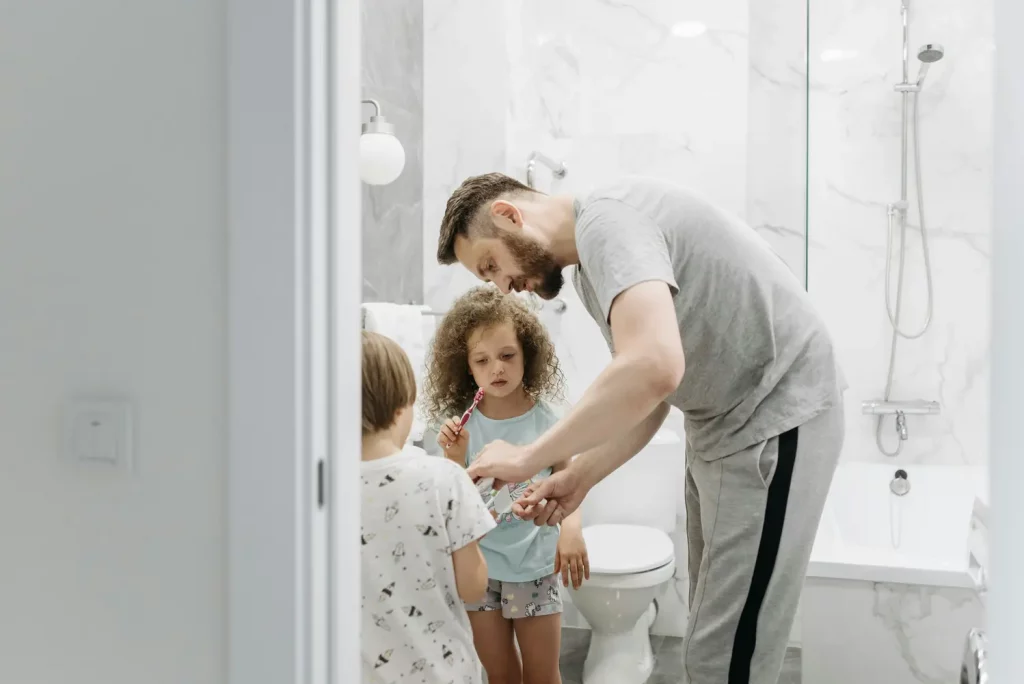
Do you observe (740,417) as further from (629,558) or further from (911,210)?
(911,210)

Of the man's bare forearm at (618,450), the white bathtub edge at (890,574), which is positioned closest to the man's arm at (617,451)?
the man's bare forearm at (618,450)

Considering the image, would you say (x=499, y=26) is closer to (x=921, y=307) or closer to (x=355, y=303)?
(x=921, y=307)

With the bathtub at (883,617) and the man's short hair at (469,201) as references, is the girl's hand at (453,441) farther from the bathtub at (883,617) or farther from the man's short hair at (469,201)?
the bathtub at (883,617)

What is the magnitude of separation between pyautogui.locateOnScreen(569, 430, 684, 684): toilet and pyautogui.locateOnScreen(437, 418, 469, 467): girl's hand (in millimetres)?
480

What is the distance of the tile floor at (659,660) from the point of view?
7.39 feet

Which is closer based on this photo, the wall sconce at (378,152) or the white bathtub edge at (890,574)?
the wall sconce at (378,152)

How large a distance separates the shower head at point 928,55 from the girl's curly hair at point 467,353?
1.42 meters

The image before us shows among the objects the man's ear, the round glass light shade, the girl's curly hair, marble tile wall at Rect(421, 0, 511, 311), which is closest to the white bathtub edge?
the girl's curly hair

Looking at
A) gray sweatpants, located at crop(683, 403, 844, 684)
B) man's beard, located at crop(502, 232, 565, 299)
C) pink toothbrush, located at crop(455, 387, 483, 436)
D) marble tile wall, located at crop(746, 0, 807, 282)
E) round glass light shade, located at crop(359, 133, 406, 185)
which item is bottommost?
gray sweatpants, located at crop(683, 403, 844, 684)

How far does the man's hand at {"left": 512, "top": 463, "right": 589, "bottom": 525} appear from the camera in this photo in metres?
1.65

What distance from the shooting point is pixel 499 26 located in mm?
2568

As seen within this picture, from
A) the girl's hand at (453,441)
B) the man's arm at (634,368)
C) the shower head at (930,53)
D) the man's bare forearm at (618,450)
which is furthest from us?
the shower head at (930,53)
